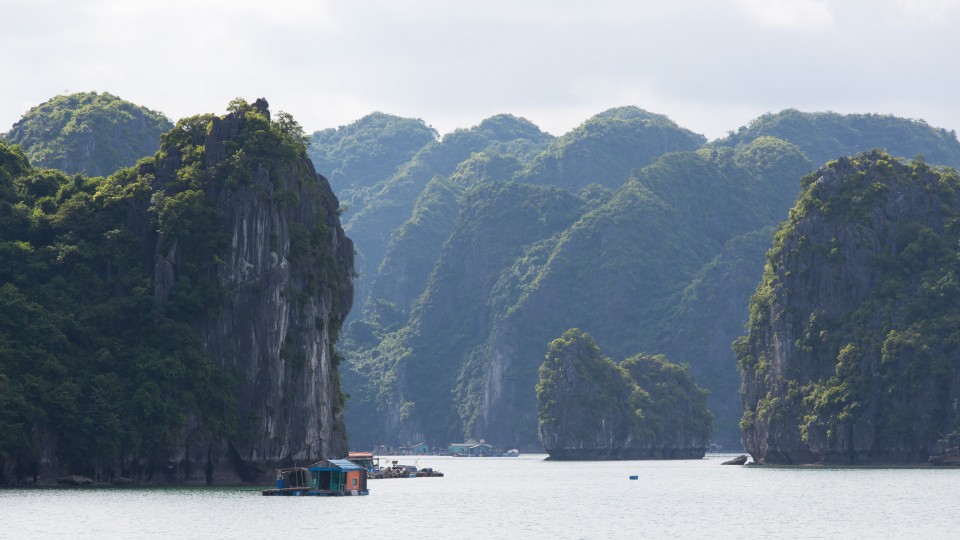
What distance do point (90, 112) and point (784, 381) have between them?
93.6 metres

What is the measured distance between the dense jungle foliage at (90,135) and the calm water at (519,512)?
7663 centimetres

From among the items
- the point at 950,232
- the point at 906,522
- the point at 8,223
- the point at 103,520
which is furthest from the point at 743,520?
the point at 950,232

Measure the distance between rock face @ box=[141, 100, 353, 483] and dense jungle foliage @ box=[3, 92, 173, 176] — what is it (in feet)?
216

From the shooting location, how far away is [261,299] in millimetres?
110812

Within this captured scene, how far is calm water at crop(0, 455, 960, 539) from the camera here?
7325cm

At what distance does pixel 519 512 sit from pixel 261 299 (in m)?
30.7

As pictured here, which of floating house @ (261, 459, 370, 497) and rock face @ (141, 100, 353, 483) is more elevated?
rock face @ (141, 100, 353, 483)

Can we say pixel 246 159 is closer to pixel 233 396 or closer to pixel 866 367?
pixel 233 396

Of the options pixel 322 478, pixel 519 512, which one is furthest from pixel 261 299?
pixel 519 512

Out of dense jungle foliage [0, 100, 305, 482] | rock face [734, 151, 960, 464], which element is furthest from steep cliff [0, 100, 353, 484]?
rock face [734, 151, 960, 464]

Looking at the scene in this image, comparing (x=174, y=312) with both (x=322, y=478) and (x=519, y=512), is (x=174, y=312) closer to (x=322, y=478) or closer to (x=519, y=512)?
(x=322, y=478)

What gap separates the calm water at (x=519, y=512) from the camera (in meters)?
73.2

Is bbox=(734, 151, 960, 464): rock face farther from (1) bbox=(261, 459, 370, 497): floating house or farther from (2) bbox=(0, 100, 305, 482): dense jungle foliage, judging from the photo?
(2) bbox=(0, 100, 305, 482): dense jungle foliage

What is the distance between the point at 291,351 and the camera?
113 m
